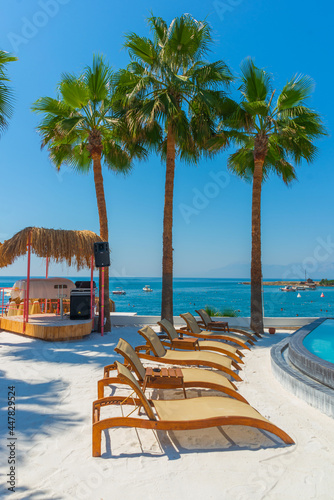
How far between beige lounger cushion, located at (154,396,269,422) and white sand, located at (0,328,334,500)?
29cm

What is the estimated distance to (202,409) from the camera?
352 cm

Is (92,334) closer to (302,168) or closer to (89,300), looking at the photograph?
(89,300)

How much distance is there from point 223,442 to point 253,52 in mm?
11142

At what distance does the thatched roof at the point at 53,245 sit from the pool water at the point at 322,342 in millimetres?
6373

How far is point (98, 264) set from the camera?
10.4 m

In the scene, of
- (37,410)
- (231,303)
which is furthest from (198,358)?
(231,303)

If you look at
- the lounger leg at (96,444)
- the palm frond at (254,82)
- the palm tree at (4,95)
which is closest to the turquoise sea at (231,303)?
the palm frond at (254,82)

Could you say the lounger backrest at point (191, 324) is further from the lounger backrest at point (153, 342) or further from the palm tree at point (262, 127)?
the palm tree at point (262, 127)

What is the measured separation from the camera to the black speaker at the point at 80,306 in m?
10.5

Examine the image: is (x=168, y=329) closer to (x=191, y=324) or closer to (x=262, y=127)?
(x=191, y=324)

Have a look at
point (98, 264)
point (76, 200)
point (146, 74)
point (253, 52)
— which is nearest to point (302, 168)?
point (253, 52)

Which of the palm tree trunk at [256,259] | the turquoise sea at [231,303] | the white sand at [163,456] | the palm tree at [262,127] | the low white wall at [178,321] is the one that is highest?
the palm tree at [262,127]

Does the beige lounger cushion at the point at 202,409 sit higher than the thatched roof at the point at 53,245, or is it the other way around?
the thatched roof at the point at 53,245

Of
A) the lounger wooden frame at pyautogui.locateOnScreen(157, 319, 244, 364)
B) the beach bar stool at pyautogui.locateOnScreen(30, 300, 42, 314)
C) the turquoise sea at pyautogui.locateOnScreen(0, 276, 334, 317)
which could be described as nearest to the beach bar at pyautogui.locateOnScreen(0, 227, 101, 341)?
the beach bar stool at pyautogui.locateOnScreen(30, 300, 42, 314)
